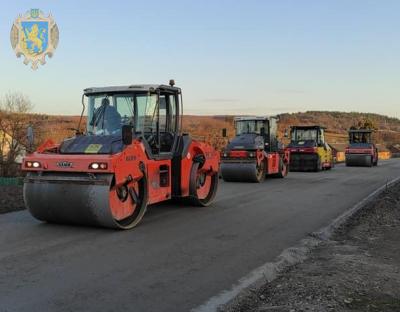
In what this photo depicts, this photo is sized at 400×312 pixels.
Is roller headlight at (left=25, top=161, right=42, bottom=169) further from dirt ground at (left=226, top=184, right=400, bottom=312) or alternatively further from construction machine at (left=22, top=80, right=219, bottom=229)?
dirt ground at (left=226, top=184, right=400, bottom=312)

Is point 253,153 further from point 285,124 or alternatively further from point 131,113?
point 285,124

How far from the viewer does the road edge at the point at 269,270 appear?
5113 mm

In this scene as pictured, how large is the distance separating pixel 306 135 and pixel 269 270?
864 inches

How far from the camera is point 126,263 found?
21.5 ft

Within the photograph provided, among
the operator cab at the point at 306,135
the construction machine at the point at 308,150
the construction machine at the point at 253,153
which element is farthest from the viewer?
the operator cab at the point at 306,135

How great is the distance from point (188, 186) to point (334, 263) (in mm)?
4792

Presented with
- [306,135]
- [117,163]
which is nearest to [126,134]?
[117,163]

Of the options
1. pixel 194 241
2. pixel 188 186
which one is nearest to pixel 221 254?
pixel 194 241

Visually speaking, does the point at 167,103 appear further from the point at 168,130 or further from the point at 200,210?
the point at 200,210

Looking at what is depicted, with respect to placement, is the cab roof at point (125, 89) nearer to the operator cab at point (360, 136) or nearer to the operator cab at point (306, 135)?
the operator cab at point (306, 135)

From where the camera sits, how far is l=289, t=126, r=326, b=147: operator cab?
27189mm

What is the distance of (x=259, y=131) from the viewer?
20078 mm

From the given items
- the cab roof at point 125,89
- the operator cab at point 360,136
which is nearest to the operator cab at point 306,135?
the operator cab at point 360,136

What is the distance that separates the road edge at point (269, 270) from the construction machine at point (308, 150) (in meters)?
16.0
